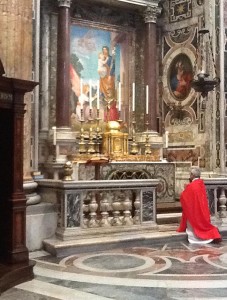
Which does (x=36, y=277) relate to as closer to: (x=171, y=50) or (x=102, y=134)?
(x=102, y=134)

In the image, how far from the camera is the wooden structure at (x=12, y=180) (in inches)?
223

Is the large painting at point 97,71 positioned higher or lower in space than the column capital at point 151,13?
lower

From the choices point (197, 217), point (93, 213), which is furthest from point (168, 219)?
point (93, 213)

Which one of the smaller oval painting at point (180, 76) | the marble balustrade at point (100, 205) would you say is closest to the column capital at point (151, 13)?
the smaller oval painting at point (180, 76)

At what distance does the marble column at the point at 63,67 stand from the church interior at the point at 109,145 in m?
0.03

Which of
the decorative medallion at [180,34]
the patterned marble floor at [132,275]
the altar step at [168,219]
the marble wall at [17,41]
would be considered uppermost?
the decorative medallion at [180,34]

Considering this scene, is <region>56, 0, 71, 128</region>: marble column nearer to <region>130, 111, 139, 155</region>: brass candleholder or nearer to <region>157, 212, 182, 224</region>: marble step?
<region>130, 111, 139, 155</region>: brass candleholder

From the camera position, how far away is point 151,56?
13750mm

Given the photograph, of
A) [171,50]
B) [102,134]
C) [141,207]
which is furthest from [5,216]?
[171,50]

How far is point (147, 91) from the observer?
12.9 m

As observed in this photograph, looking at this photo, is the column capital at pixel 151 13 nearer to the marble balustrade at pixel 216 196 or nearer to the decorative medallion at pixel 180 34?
the decorative medallion at pixel 180 34

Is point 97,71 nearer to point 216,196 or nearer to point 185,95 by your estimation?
point 185,95

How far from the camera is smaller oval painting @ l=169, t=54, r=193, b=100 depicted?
542 inches

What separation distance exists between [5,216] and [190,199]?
3467 millimetres
